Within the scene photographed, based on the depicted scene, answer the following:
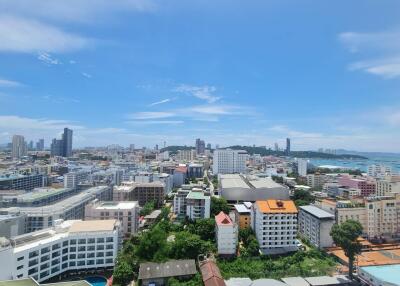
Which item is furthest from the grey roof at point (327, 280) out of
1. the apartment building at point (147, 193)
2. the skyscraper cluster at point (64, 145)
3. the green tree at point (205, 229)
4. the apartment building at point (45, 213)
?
the skyscraper cluster at point (64, 145)

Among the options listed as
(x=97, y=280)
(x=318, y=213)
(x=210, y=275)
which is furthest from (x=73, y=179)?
(x=318, y=213)

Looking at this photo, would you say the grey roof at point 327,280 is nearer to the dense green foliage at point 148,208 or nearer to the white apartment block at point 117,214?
the white apartment block at point 117,214

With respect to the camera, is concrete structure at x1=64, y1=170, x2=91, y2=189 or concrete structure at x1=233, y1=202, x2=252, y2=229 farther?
concrete structure at x1=64, y1=170, x2=91, y2=189

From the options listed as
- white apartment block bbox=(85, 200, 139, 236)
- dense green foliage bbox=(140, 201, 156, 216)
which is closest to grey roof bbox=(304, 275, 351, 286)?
white apartment block bbox=(85, 200, 139, 236)

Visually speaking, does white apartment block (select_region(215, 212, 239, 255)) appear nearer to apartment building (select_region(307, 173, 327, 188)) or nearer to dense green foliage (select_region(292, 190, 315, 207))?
dense green foliage (select_region(292, 190, 315, 207))

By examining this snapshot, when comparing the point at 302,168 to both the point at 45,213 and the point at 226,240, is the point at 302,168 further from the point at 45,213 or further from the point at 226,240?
the point at 45,213
